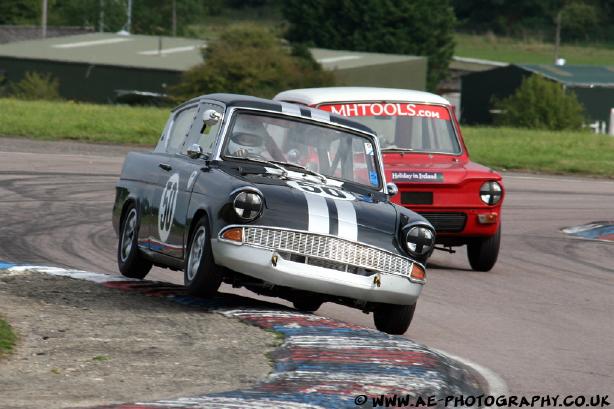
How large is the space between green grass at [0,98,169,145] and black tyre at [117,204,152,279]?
18560 mm

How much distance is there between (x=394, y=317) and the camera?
30.9ft

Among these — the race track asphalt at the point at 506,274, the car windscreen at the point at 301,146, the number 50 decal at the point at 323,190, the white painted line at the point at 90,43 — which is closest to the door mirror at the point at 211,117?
the car windscreen at the point at 301,146

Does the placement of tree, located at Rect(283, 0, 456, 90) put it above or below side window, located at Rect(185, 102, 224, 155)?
below

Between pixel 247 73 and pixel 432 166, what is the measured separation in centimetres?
3756

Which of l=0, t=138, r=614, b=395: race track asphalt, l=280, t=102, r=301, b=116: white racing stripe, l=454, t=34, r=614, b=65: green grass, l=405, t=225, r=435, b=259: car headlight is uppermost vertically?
l=280, t=102, r=301, b=116: white racing stripe

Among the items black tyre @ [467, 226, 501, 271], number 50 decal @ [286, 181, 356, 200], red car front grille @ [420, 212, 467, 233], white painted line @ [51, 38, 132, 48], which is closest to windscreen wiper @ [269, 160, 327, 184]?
number 50 decal @ [286, 181, 356, 200]

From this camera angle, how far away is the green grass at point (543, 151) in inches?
1111

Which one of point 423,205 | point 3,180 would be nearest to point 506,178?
point 3,180

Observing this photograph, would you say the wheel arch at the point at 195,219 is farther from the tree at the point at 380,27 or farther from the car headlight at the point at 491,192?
the tree at the point at 380,27

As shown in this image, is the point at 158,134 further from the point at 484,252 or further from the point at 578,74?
the point at 578,74

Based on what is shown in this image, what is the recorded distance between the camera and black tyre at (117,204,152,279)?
11.0m

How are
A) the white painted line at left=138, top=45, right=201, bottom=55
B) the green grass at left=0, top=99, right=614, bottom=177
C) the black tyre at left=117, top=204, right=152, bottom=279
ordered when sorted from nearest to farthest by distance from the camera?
the black tyre at left=117, top=204, right=152, bottom=279
the green grass at left=0, top=99, right=614, bottom=177
the white painted line at left=138, top=45, right=201, bottom=55

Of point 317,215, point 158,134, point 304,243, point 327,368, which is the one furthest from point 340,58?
point 327,368

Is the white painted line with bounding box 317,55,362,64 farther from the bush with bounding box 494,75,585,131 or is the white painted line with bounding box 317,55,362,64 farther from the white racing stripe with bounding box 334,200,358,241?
the white racing stripe with bounding box 334,200,358,241
